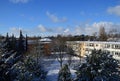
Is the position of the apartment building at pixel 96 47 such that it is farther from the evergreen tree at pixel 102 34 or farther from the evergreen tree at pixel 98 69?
the evergreen tree at pixel 98 69

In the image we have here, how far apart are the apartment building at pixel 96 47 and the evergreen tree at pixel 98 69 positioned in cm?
3637

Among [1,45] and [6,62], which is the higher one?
[1,45]

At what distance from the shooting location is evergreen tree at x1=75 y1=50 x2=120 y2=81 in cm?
2150

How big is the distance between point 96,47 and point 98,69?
57.0m

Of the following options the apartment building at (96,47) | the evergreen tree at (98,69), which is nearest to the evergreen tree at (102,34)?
the apartment building at (96,47)

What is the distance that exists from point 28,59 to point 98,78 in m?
10.4

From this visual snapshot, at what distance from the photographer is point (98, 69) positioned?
21.8 metres

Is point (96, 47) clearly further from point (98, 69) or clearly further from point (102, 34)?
point (98, 69)

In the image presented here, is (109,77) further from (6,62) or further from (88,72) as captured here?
(6,62)

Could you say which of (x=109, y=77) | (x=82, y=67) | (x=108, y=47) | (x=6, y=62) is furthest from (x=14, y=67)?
(x=108, y=47)

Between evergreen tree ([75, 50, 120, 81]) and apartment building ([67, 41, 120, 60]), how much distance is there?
3637cm

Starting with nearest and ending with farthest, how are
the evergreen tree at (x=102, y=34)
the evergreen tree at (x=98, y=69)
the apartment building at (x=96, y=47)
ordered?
the evergreen tree at (x=98, y=69), the apartment building at (x=96, y=47), the evergreen tree at (x=102, y=34)

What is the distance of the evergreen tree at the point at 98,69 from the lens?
70.5ft

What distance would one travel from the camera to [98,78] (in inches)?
839
